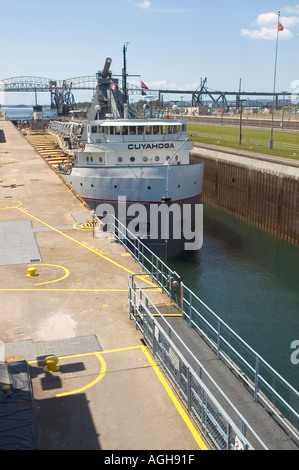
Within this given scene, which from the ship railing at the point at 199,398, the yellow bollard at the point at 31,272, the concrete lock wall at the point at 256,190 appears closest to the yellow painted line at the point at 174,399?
the ship railing at the point at 199,398

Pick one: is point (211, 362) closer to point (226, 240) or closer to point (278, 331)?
point (278, 331)

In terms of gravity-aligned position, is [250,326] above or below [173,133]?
below

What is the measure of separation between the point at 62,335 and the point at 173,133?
81.7 feet

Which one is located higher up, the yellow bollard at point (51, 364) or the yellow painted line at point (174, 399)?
the yellow bollard at point (51, 364)

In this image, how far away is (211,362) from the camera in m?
13.5

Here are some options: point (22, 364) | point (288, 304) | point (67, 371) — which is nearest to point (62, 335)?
point (67, 371)

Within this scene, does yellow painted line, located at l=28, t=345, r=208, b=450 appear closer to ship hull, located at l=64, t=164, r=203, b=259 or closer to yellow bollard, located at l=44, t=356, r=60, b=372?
yellow bollard, located at l=44, t=356, r=60, b=372

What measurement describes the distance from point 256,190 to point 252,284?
57.2ft

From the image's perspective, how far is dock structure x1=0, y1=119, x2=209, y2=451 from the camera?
961 centimetres

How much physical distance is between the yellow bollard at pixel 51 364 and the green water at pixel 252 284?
10.3m

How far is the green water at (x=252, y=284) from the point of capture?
21.1 meters

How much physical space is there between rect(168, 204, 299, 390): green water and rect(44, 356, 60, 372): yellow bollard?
10317 millimetres

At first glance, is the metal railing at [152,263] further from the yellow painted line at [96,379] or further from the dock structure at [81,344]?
the yellow painted line at [96,379]

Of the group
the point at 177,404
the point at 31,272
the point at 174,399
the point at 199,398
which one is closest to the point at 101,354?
the point at 174,399
